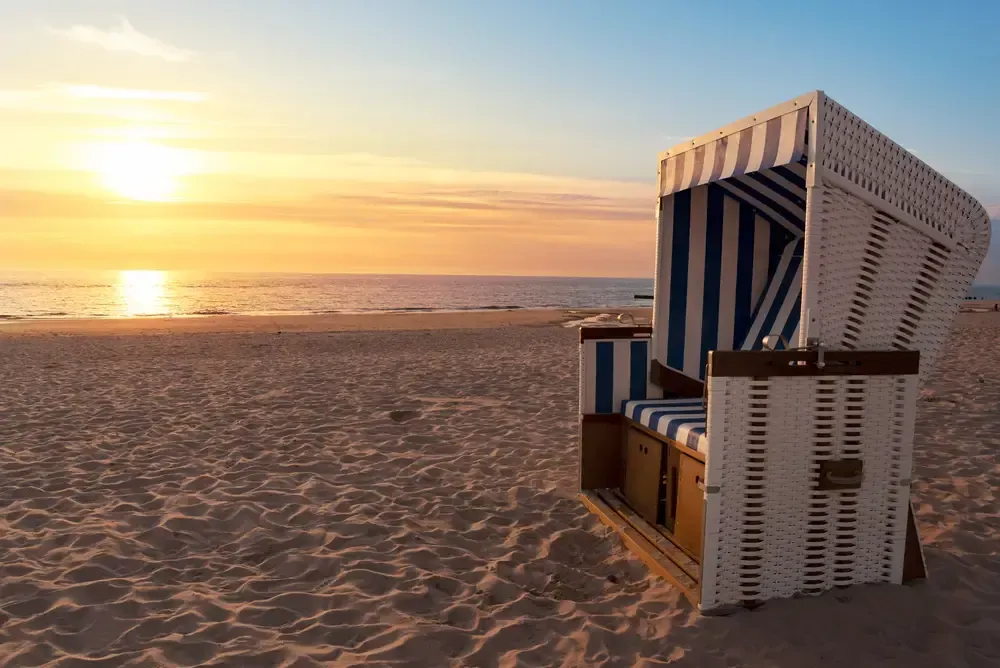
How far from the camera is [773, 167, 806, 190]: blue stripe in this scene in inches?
143

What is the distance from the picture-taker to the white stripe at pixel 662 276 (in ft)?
14.0

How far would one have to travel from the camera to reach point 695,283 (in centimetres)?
437

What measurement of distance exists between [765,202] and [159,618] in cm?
387

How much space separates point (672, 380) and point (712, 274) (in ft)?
2.38

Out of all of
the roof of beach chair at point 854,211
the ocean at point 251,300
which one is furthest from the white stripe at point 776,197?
the ocean at point 251,300

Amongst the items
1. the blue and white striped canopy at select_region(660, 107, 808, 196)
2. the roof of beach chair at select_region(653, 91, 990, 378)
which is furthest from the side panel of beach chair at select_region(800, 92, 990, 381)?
the blue and white striped canopy at select_region(660, 107, 808, 196)

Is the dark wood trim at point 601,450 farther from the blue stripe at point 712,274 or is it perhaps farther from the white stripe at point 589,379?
the blue stripe at point 712,274

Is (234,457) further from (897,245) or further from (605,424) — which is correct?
(897,245)

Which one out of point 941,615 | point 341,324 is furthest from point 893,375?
point 341,324

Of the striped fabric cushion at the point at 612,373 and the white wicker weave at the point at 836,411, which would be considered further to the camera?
the striped fabric cushion at the point at 612,373

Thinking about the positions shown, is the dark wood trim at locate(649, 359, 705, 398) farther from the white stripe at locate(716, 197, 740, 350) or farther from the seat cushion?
the white stripe at locate(716, 197, 740, 350)

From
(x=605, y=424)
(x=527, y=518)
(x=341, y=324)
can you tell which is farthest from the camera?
(x=341, y=324)

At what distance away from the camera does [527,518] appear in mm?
4098

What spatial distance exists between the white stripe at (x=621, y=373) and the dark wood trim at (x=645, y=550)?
610mm
